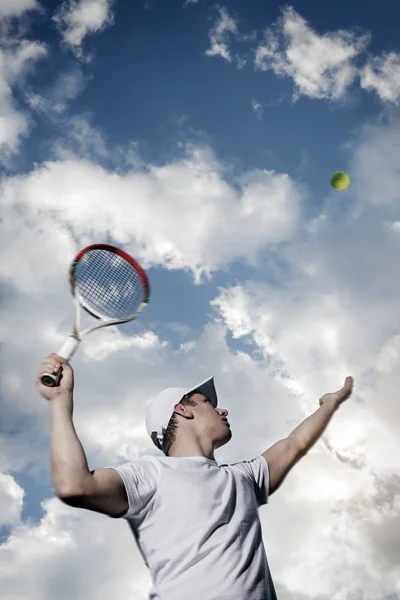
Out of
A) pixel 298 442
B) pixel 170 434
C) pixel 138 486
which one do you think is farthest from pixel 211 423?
pixel 138 486

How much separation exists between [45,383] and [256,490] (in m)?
2.41

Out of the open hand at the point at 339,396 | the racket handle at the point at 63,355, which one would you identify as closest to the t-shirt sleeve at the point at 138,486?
the racket handle at the point at 63,355

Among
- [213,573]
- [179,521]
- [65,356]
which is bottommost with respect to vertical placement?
[213,573]

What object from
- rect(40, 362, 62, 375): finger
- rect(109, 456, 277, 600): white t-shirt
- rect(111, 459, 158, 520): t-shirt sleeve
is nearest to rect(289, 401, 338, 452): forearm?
rect(109, 456, 277, 600): white t-shirt

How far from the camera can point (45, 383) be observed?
4320 mm

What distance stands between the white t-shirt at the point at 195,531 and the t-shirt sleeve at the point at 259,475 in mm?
323

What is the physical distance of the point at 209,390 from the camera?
20.4 ft

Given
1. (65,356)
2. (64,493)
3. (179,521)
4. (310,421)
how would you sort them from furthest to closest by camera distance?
(310,421)
(65,356)
(179,521)
(64,493)

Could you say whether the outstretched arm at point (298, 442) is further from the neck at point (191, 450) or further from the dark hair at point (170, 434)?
the dark hair at point (170, 434)

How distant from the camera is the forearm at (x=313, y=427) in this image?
5.73 metres

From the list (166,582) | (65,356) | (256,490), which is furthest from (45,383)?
(256,490)

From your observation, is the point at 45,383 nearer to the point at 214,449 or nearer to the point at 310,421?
the point at 214,449

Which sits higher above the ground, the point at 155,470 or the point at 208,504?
the point at 155,470

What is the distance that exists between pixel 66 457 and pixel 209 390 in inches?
107
